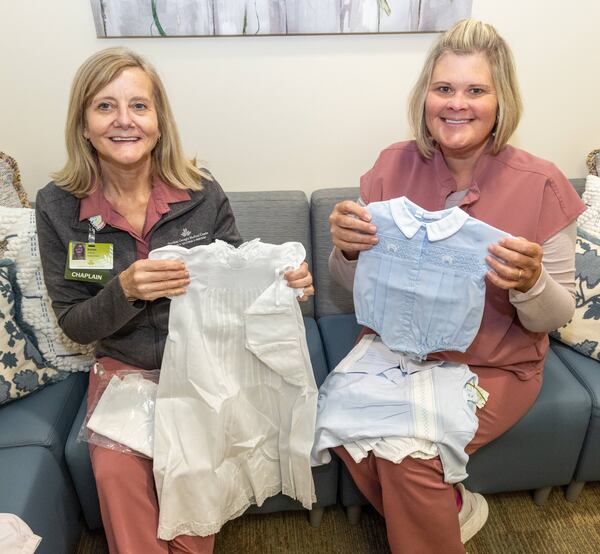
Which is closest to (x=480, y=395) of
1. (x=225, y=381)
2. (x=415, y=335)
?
(x=415, y=335)

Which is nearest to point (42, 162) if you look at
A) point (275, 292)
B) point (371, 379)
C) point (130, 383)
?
point (130, 383)

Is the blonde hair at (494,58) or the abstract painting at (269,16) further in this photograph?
the abstract painting at (269,16)

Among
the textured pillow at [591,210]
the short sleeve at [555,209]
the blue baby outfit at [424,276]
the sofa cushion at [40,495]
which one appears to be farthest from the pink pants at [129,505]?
the textured pillow at [591,210]

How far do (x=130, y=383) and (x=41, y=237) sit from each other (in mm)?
462

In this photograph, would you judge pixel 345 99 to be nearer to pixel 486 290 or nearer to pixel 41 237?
pixel 486 290

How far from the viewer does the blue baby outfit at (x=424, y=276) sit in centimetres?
119

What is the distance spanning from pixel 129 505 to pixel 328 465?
55cm

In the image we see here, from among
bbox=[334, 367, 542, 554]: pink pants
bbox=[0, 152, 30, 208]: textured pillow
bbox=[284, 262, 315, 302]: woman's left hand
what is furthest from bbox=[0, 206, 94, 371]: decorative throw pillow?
bbox=[334, 367, 542, 554]: pink pants

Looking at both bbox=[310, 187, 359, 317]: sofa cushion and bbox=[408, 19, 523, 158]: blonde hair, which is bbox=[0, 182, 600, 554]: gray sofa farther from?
bbox=[408, 19, 523, 158]: blonde hair

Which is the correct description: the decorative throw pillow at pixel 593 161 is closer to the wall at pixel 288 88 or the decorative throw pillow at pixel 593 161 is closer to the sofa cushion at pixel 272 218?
→ the wall at pixel 288 88

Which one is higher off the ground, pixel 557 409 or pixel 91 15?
pixel 91 15

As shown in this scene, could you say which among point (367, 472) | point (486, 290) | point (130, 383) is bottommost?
point (367, 472)

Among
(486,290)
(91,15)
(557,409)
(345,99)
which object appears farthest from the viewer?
(345,99)

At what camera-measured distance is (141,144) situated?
1.32m
